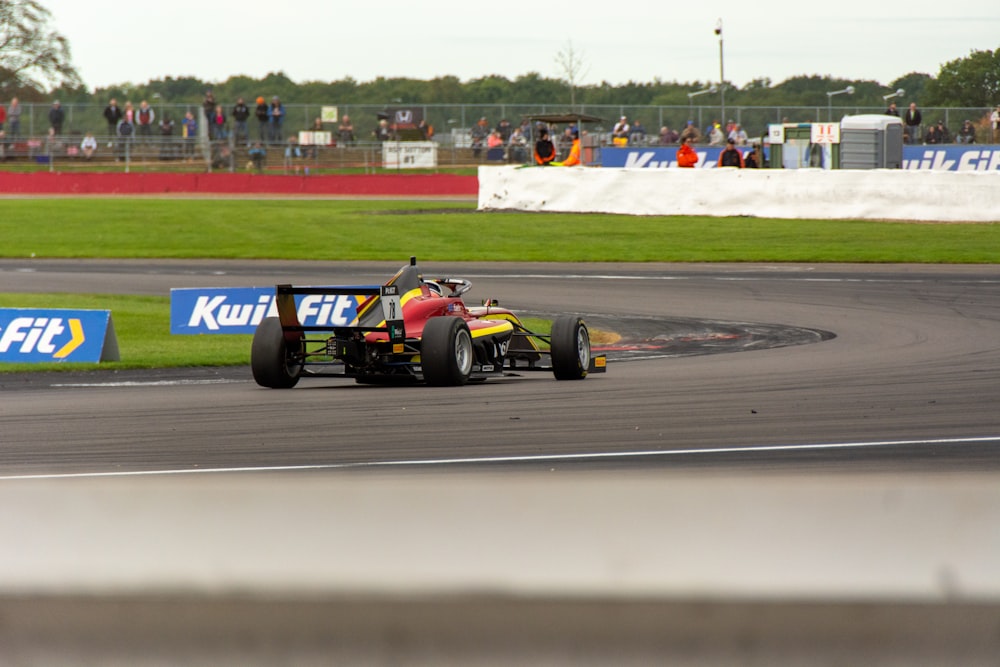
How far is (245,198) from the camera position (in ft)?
140

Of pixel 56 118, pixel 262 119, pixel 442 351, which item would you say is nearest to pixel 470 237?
pixel 442 351

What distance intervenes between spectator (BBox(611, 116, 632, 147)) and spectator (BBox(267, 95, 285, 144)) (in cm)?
1164

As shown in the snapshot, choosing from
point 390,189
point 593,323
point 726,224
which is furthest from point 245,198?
point 593,323

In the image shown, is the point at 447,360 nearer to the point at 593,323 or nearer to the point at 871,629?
the point at 593,323

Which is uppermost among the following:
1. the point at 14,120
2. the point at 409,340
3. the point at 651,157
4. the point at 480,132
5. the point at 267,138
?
the point at 14,120

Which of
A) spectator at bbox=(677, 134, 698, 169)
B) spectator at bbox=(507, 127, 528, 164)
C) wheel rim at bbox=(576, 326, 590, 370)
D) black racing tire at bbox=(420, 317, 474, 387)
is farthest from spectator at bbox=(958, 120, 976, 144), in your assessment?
black racing tire at bbox=(420, 317, 474, 387)

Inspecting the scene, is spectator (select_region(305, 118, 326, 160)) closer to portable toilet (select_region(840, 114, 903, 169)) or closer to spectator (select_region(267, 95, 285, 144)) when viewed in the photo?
spectator (select_region(267, 95, 285, 144))

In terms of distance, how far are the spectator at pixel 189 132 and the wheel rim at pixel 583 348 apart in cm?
3544

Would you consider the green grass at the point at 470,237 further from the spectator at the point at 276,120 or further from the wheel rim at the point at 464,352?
the wheel rim at the point at 464,352

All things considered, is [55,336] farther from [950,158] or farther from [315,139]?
[315,139]

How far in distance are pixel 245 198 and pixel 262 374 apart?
3216cm

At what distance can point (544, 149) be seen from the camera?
3397 centimetres

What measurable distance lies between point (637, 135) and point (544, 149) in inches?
559

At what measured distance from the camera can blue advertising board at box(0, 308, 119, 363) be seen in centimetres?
1357
